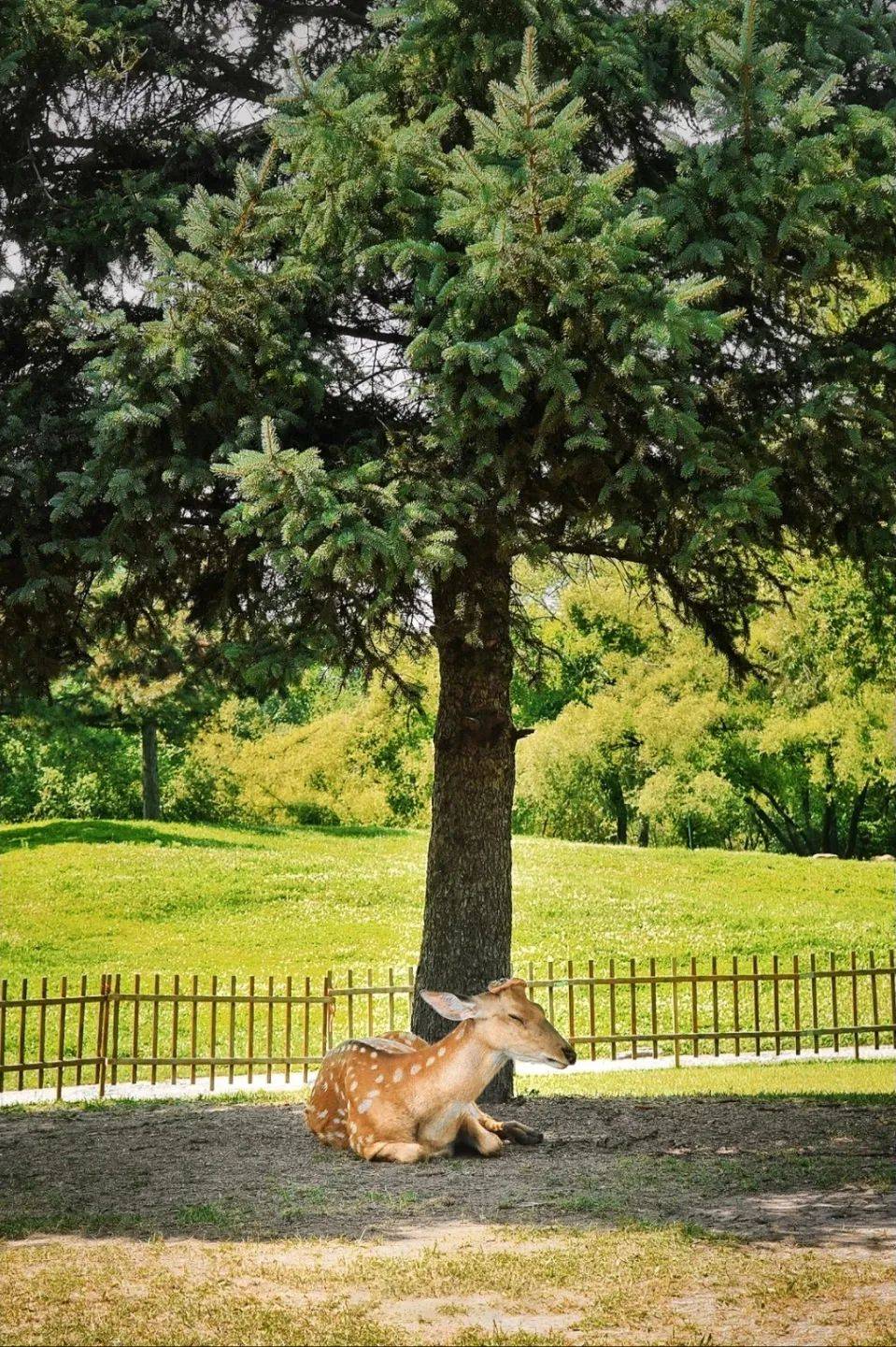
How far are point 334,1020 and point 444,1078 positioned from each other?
11.7m

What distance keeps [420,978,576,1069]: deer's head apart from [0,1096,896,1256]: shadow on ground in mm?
675

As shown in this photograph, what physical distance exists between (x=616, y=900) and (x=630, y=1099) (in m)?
16.7

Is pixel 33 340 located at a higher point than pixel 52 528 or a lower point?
higher

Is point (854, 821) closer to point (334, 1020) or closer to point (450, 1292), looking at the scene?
point (334, 1020)

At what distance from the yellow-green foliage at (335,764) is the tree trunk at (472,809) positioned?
16.0m

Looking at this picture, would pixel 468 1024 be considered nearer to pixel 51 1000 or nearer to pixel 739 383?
pixel 739 383

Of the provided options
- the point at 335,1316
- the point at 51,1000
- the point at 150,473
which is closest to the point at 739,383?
the point at 150,473

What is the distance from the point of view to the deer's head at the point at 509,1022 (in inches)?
330

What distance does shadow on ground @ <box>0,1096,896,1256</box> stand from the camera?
678cm

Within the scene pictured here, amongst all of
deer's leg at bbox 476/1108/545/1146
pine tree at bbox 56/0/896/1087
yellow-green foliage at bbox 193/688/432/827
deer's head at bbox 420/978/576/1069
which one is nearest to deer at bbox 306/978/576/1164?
deer's head at bbox 420/978/576/1069

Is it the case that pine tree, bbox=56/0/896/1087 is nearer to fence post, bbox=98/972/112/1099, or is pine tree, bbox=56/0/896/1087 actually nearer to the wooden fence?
fence post, bbox=98/972/112/1099

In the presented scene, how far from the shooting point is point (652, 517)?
29.1 ft

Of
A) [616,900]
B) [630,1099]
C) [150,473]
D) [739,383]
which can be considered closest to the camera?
[150,473]

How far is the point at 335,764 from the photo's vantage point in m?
32.5
